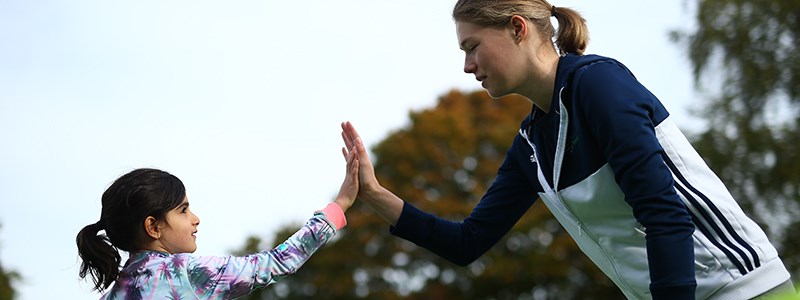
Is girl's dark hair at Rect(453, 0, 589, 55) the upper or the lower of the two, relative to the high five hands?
upper

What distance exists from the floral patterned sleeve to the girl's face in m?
0.16

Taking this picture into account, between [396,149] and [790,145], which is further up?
[790,145]

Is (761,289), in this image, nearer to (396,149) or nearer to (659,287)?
(659,287)

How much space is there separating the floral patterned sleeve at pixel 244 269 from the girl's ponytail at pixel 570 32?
1174 mm

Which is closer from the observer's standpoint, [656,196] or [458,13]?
[656,196]

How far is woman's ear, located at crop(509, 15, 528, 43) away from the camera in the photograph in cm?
384

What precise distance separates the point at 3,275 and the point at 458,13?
9.81 meters

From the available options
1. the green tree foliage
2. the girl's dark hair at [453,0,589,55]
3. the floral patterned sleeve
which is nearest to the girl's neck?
the girl's dark hair at [453,0,589,55]

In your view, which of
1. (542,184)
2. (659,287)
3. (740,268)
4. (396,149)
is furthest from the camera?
(396,149)

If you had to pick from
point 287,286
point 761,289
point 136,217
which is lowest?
point 287,286

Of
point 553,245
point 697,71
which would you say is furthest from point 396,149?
point 697,71

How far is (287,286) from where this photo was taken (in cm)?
3916

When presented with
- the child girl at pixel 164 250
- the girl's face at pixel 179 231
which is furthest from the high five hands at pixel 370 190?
the girl's face at pixel 179 231

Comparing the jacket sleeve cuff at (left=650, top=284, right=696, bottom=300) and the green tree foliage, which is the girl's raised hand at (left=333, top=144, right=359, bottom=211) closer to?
the jacket sleeve cuff at (left=650, top=284, right=696, bottom=300)
